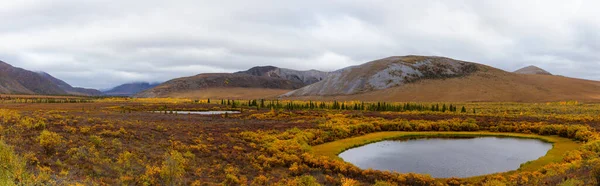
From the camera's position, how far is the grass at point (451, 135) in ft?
81.8

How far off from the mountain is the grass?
98578mm

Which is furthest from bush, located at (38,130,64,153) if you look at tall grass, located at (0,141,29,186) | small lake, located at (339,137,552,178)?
small lake, located at (339,137,552,178)

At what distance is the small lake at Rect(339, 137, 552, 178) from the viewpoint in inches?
951

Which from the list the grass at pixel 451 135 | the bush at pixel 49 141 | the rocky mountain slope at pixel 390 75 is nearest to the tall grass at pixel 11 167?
the bush at pixel 49 141

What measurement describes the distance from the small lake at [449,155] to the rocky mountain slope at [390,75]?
452ft

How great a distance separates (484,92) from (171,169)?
145 m

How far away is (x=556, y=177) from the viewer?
62.2 feet

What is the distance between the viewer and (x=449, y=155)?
28531 mm

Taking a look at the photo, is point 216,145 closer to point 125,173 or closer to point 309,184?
point 125,173

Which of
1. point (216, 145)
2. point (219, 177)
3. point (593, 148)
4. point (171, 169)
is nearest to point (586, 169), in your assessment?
point (593, 148)

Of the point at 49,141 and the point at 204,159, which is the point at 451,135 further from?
the point at 49,141

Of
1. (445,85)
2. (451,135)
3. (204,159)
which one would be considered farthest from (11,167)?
(445,85)

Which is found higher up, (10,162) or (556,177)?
(10,162)

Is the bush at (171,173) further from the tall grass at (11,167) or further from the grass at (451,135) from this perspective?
the grass at (451,135)
